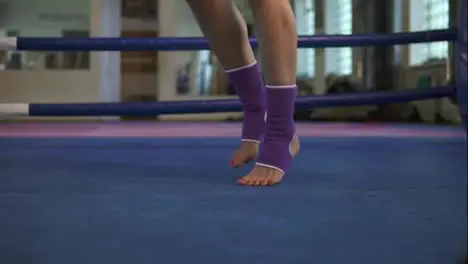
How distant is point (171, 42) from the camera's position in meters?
2.30

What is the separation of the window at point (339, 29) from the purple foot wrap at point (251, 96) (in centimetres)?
319

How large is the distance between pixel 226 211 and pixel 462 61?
0.41 m

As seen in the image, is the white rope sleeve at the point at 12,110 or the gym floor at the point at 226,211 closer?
the gym floor at the point at 226,211

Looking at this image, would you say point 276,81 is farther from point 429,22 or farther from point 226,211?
point 429,22

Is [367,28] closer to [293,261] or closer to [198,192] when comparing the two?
[198,192]

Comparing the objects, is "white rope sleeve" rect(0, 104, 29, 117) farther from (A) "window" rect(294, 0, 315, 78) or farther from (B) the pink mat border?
(A) "window" rect(294, 0, 315, 78)

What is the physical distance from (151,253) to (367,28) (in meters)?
3.85

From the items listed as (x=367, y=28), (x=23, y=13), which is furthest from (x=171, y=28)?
(x=367, y=28)

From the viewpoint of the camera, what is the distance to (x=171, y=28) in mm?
4633

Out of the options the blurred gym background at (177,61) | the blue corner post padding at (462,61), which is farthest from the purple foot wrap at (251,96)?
the blurred gym background at (177,61)

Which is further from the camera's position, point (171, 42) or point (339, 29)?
point (339, 29)

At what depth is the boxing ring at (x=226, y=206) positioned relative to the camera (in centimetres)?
62

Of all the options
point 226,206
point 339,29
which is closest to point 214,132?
point 226,206

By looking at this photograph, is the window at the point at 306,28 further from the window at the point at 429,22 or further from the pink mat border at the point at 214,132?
the pink mat border at the point at 214,132
